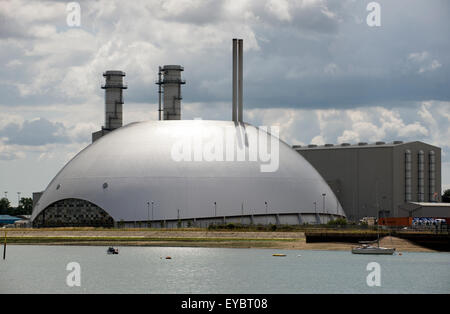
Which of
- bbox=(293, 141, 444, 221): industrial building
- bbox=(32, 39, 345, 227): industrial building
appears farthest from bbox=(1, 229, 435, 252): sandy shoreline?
bbox=(293, 141, 444, 221): industrial building

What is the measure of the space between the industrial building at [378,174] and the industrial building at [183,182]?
33688 millimetres

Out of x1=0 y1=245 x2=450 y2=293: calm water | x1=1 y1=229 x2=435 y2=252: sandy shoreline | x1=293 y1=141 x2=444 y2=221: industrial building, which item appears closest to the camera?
x1=0 y1=245 x2=450 y2=293: calm water

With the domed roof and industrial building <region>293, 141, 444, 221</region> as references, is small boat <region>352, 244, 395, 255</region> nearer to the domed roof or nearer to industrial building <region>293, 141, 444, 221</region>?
the domed roof

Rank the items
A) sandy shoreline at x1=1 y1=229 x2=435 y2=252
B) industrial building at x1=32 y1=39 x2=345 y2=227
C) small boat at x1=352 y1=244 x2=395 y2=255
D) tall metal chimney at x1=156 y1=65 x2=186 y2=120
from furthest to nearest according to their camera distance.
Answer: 1. tall metal chimney at x1=156 y1=65 x2=186 y2=120
2. industrial building at x1=32 y1=39 x2=345 y2=227
3. sandy shoreline at x1=1 y1=229 x2=435 y2=252
4. small boat at x1=352 y1=244 x2=395 y2=255

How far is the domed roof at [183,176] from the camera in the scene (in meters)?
127

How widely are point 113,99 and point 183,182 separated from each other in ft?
153

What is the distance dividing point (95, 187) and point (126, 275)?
54691mm

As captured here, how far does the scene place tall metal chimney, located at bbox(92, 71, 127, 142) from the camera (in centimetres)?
16925

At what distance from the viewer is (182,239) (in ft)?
363

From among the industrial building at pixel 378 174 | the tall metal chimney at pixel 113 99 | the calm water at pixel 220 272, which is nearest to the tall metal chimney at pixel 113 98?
the tall metal chimney at pixel 113 99

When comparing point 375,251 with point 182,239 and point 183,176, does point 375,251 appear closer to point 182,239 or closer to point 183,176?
point 182,239

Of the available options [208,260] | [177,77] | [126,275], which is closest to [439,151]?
[177,77]

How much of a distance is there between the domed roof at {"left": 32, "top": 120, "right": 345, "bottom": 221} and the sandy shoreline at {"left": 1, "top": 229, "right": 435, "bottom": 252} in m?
9.06
